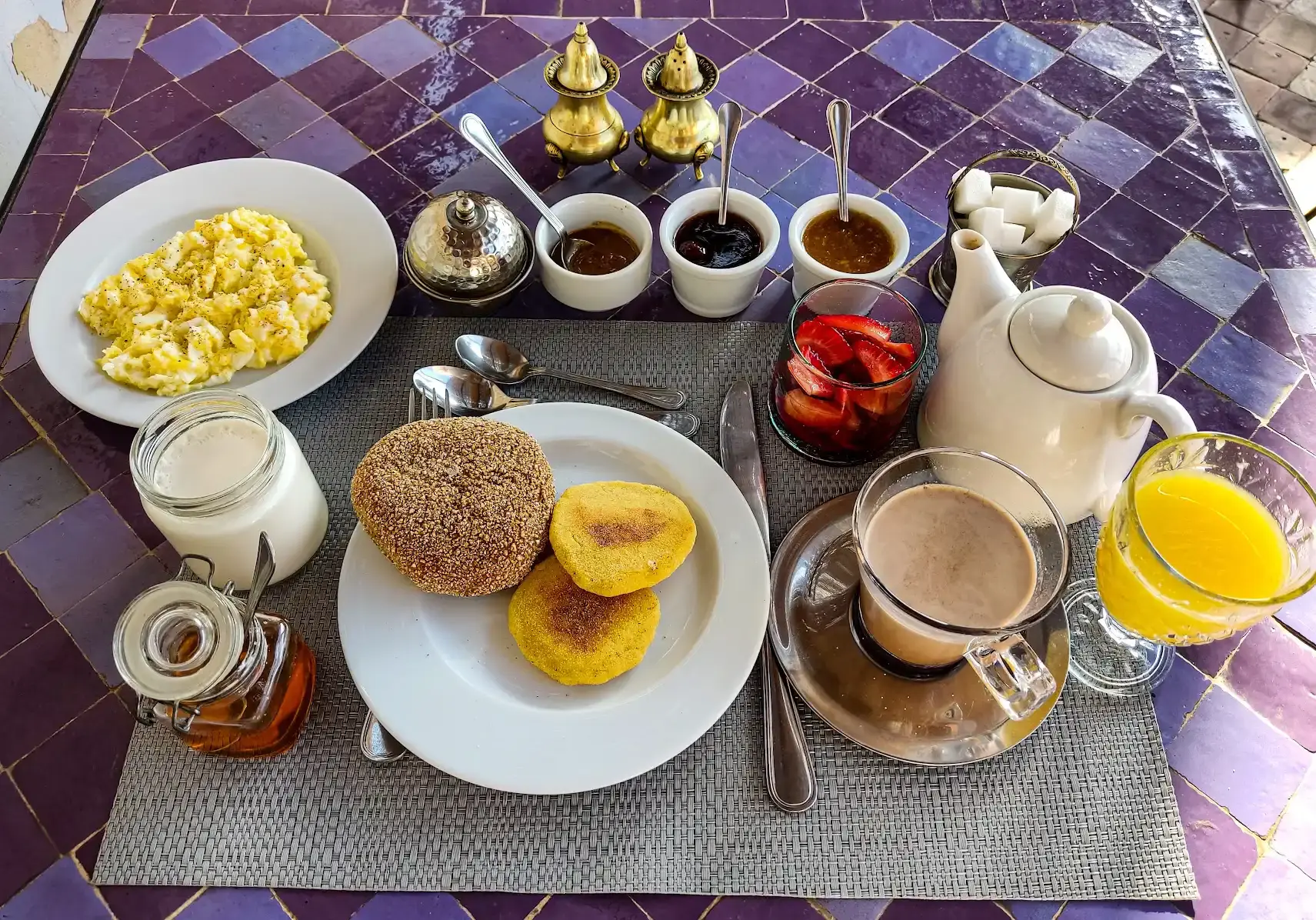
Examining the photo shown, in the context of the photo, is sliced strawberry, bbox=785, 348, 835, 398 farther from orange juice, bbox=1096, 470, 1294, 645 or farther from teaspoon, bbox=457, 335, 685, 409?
orange juice, bbox=1096, 470, 1294, 645

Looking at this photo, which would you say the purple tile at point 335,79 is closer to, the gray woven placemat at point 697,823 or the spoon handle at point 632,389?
the spoon handle at point 632,389

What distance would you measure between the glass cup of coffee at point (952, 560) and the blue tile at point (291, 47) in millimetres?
1643

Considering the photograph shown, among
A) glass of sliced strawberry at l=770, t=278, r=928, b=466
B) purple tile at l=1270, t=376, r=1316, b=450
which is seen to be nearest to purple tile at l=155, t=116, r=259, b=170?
glass of sliced strawberry at l=770, t=278, r=928, b=466

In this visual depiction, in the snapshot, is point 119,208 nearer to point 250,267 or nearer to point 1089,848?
point 250,267

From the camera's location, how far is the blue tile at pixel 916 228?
159 cm

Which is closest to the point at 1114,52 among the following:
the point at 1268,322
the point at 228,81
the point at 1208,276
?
the point at 1208,276

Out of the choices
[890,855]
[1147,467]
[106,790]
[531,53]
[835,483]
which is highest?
[1147,467]

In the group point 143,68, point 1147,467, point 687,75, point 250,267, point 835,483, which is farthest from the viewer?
point 143,68

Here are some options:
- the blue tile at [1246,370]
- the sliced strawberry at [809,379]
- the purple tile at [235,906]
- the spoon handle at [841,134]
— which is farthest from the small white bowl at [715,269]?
the purple tile at [235,906]

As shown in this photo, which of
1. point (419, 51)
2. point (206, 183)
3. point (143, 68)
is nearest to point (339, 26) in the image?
point (419, 51)

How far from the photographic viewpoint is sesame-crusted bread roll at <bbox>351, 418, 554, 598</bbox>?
105 centimetres

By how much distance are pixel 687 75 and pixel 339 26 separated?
0.94 meters

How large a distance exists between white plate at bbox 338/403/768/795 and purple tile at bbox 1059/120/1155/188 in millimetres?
1116

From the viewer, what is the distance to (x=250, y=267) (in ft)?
4.74
